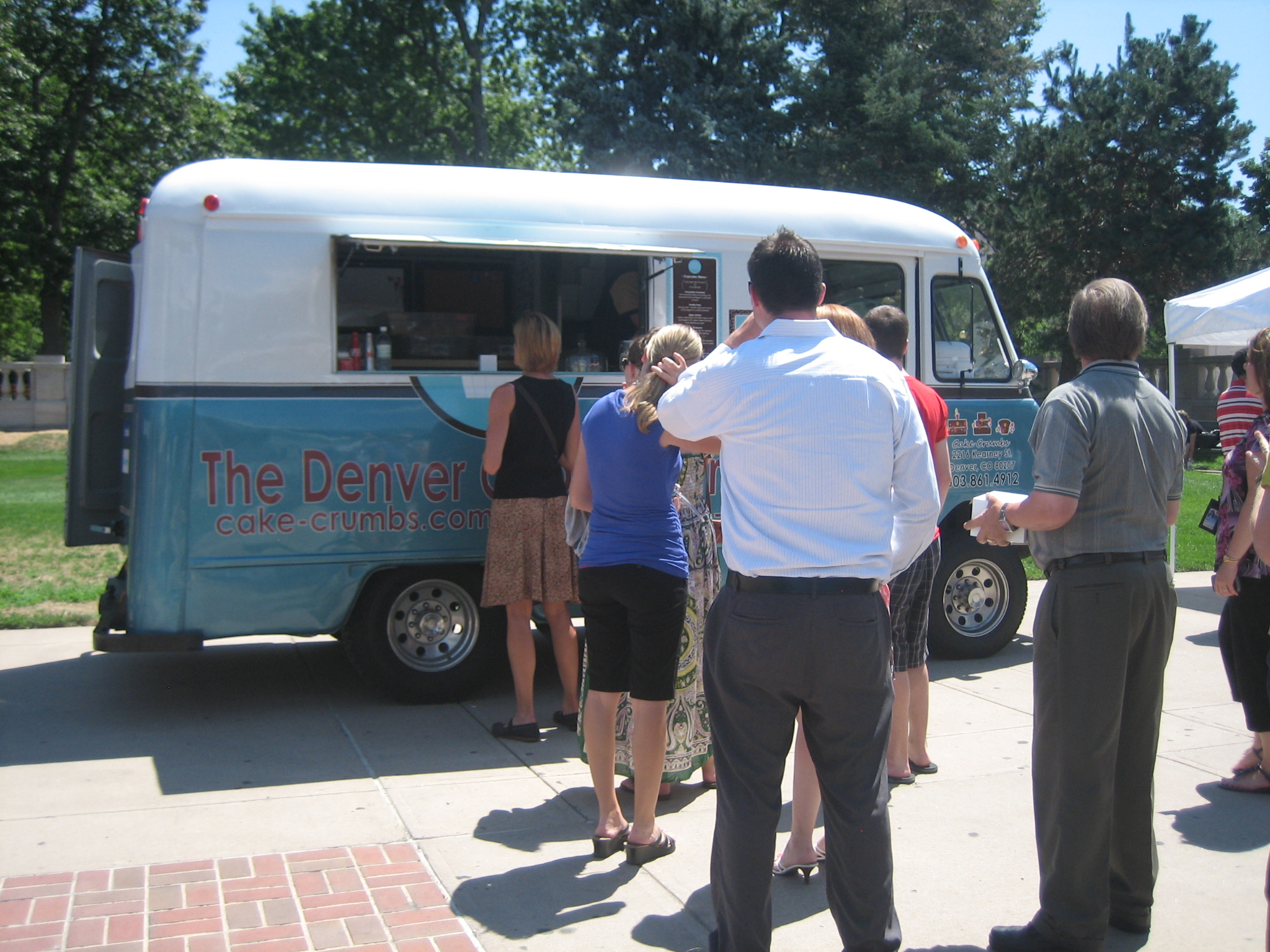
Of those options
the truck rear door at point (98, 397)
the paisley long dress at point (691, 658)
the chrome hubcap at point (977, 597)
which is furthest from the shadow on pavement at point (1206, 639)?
the truck rear door at point (98, 397)

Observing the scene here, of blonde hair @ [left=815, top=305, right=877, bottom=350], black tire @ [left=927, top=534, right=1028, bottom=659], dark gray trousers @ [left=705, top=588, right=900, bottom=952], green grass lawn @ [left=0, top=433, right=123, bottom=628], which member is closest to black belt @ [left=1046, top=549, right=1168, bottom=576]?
dark gray trousers @ [left=705, top=588, right=900, bottom=952]

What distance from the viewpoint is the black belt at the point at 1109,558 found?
3.17 metres

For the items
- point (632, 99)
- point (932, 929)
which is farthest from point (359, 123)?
point (932, 929)

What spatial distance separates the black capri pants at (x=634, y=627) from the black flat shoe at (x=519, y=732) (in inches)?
60.0

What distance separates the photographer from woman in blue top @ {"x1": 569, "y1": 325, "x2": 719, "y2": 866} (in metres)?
3.88

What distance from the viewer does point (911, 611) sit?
4598mm

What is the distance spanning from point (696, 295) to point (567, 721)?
2.48m

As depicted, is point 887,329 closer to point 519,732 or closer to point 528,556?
point 528,556

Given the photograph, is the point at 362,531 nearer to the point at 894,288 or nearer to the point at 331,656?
the point at 331,656

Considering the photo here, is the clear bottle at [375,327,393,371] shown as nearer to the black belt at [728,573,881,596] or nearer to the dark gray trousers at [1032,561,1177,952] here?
the black belt at [728,573,881,596]

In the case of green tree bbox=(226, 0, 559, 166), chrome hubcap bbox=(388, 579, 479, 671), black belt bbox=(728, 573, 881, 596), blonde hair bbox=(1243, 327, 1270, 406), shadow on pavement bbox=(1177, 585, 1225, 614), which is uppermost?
green tree bbox=(226, 0, 559, 166)

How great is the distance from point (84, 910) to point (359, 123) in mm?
30186

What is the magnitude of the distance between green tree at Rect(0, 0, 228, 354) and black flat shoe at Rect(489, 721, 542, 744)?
26.7 metres

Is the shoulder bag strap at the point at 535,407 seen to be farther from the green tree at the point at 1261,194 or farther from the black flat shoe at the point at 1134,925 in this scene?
the green tree at the point at 1261,194
